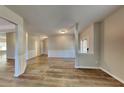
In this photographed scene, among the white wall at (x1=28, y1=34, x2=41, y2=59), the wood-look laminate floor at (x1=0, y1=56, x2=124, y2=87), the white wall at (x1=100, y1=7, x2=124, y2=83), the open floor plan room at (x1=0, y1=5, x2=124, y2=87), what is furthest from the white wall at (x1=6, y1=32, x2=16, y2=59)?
the white wall at (x1=100, y1=7, x2=124, y2=83)

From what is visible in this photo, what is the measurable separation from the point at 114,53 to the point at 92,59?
1732 millimetres

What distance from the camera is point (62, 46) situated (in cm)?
1079

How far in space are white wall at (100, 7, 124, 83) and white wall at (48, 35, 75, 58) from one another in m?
5.73

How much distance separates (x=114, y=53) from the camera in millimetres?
4051

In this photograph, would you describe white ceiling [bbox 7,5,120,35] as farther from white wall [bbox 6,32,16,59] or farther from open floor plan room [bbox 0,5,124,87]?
white wall [bbox 6,32,16,59]

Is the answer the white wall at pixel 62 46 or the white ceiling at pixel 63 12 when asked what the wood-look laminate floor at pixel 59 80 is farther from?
the white wall at pixel 62 46

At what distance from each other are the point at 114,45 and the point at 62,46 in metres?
7.01

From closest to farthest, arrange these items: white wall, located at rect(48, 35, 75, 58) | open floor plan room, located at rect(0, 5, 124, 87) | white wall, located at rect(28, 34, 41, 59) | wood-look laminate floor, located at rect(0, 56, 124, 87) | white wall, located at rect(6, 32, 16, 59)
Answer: wood-look laminate floor, located at rect(0, 56, 124, 87) → open floor plan room, located at rect(0, 5, 124, 87) → white wall, located at rect(6, 32, 16, 59) → white wall, located at rect(28, 34, 41, 59) → white wall, located at rect(48, 35, 75, 58)

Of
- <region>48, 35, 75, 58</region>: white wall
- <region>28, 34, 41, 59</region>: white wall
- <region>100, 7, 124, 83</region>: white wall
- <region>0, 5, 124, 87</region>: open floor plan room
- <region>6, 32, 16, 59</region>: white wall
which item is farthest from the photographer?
<region>48, 35, 75, 58</region>: white wall

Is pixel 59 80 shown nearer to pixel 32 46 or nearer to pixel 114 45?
pixel 114 45

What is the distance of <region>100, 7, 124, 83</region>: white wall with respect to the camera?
11.6ft

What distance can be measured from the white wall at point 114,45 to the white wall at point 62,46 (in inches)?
226

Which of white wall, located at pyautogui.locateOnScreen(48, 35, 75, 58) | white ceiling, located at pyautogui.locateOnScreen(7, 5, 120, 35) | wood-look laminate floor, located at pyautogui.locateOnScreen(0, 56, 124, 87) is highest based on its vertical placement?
white ceiling, located at pyautogui.locateOnScreen(7, 5, 120, 35)

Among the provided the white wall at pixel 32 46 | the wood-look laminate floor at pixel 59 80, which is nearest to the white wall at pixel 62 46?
the white wall at pixel 32 46
